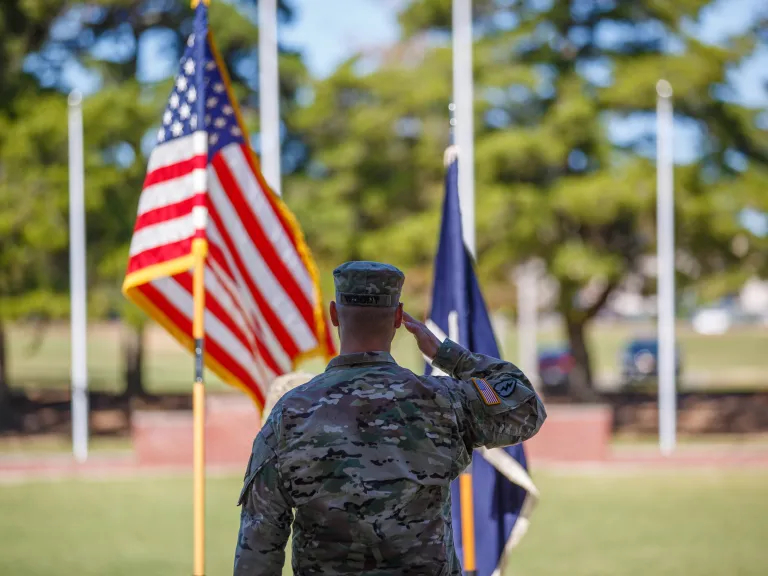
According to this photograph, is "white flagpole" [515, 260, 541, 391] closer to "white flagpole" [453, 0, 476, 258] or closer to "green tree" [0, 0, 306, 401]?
"green tree" [0, 0, 306, 401]

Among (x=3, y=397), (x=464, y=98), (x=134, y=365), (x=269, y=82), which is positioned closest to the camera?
(x=464, y=98)

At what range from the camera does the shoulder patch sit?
326 cm

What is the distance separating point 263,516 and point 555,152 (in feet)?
68.0

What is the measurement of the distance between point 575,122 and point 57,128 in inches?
416

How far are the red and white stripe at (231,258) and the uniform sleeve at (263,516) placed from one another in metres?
2.75

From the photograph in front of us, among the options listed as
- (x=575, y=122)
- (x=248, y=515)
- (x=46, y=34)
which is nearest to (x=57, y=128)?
(x=46, y=34)

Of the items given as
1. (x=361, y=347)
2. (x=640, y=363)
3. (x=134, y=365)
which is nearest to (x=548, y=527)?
(x=361, y=347)

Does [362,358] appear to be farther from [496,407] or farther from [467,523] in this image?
[467,523]

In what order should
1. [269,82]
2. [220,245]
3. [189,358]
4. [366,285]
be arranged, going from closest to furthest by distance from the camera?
[366,285] → [220,245] → [269,82] → [189,358]

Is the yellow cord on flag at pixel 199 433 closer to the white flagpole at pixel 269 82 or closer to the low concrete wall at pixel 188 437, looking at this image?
the low concrete wall at pixel 188 437

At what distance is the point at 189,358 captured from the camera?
6519 centimetres

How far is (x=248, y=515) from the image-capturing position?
10.1ft

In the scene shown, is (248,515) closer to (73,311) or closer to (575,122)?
(73,311)

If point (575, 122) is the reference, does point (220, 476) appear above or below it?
below
